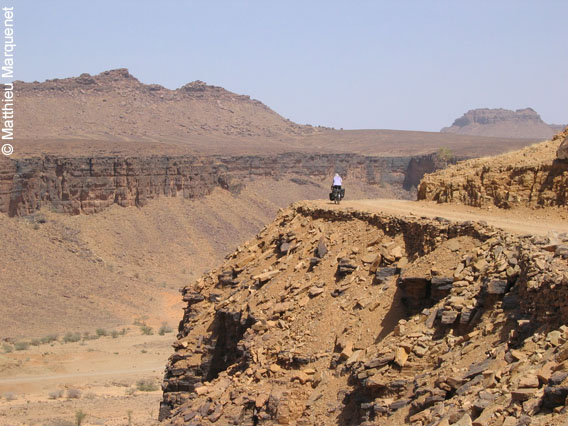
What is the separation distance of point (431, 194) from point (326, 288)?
6.12 meters

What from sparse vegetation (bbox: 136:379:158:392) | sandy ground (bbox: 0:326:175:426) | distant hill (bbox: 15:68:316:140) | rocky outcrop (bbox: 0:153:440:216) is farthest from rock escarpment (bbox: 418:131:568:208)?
distant hill (bbox: 15:68:316:140)

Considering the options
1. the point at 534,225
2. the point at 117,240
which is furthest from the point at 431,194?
the point at 117,240

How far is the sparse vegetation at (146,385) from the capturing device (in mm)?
33531

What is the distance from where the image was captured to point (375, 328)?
590 inches

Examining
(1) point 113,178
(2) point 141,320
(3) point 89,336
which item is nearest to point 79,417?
(3) point 89,336

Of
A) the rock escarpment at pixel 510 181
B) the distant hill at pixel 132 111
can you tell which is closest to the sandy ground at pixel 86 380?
the rock escarpment at pixel 510 181

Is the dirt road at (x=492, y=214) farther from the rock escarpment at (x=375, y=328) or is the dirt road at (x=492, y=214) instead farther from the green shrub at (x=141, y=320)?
the green shrub at (x=141, y=320)

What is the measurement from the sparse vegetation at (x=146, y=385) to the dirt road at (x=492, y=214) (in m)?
14.2

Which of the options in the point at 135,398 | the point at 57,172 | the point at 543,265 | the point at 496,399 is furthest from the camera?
the point at 57,172

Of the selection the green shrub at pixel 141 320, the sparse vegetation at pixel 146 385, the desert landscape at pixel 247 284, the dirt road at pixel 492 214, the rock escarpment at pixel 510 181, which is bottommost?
the green shrub at pixel 141 320

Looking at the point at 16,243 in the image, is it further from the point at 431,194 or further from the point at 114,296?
the point at 431,194

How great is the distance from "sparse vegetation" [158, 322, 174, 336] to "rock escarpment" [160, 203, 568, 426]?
2369 centimetres

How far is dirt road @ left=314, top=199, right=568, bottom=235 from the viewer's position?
54.6 ft

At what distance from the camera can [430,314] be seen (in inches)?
531
